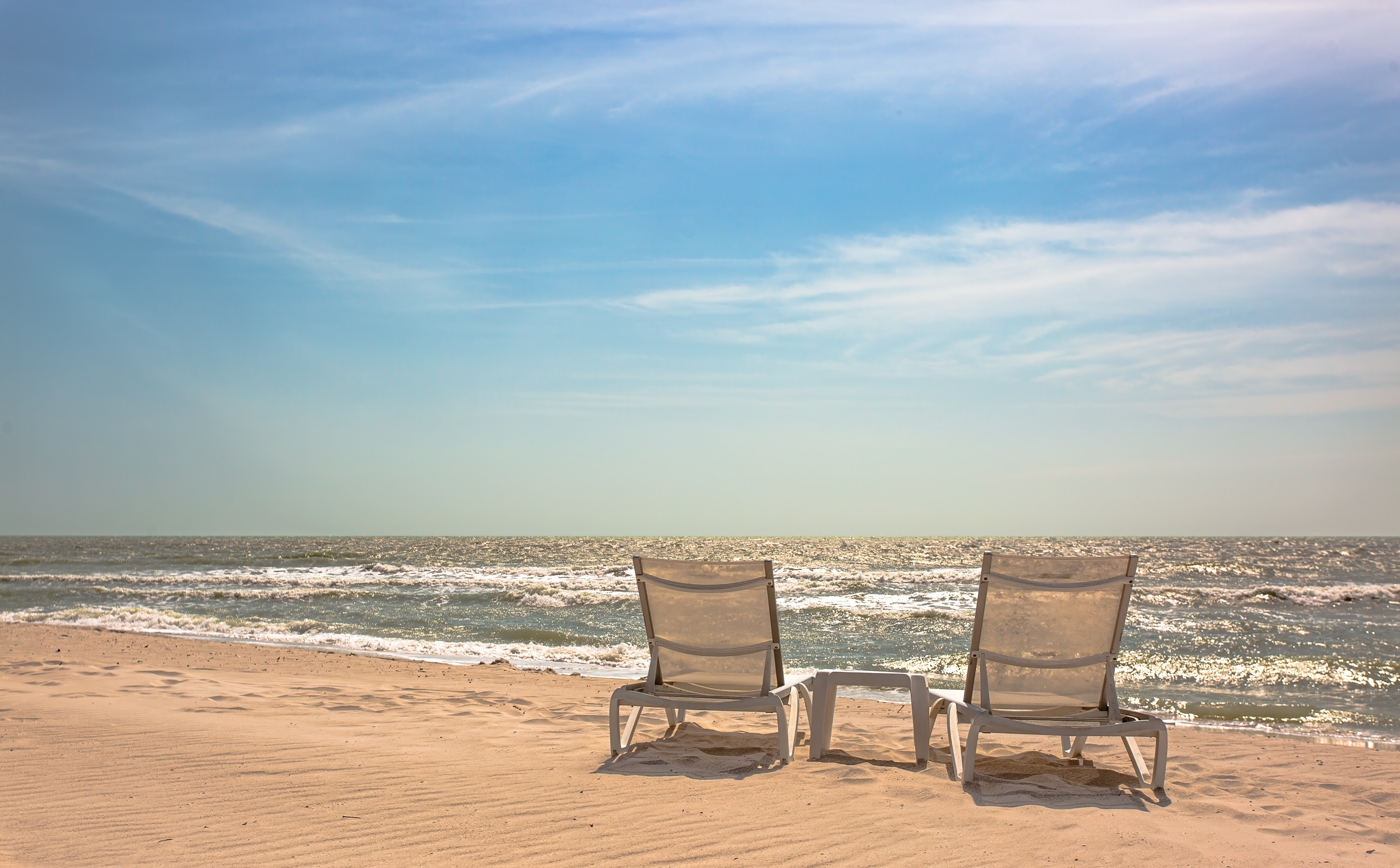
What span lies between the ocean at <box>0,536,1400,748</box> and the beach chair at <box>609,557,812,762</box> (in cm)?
538

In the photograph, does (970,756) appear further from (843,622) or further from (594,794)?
(843,622)

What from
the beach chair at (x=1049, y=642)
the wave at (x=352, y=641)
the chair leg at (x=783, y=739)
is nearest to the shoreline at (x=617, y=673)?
the wave at (x=352, y=641)

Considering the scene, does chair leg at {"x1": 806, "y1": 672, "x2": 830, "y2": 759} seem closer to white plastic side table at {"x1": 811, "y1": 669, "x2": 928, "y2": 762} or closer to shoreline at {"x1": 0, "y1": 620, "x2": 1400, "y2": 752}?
white plastic side table at {"x1": 811, "y1": 669, "x2": 928, "y2": 762}

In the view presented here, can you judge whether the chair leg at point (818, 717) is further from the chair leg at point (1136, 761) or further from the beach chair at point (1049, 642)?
the chair leg at point (1136, 761)

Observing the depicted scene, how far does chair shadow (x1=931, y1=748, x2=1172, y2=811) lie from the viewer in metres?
4.59

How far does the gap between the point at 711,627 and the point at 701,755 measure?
0.82m

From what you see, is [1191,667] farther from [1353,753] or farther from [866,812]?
[866,812]

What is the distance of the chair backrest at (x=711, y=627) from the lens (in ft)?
17.6

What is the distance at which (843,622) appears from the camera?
59.9ft

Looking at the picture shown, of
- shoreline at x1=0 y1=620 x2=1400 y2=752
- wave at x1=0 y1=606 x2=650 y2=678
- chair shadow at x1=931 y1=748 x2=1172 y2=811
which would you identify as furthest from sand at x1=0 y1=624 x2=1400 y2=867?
wave at x1=0 y1=606 x2=650 y2=678

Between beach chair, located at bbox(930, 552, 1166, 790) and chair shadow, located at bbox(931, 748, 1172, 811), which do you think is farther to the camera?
beach chair, located at bbox(930, 552, 1166, 790)

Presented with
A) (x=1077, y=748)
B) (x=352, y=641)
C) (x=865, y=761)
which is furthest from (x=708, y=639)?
(x=352, y=641)

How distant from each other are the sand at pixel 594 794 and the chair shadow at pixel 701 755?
28 mm

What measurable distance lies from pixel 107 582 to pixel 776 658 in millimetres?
29641
